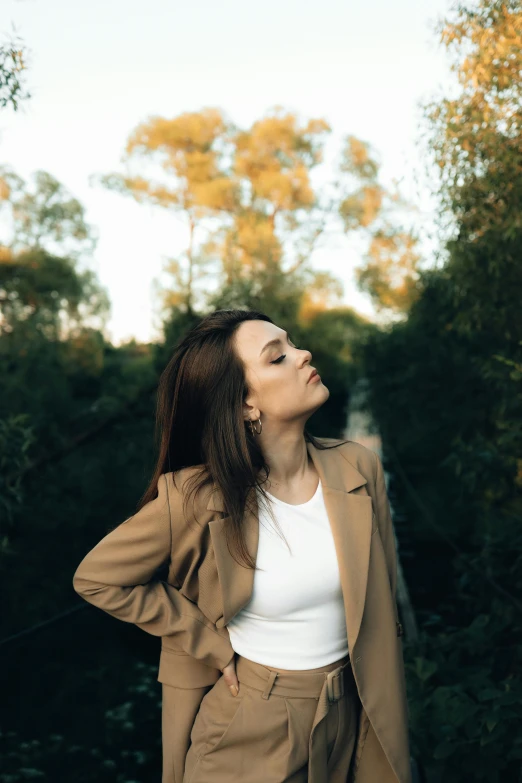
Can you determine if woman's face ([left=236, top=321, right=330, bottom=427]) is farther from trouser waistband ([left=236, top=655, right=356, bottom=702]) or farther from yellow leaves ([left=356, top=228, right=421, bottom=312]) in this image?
yellow leaves ([left=356, top=228, right=421, bottom=312])

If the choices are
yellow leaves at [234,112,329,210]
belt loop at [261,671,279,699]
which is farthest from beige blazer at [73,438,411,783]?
yellow leaves at [234,112,329,210]

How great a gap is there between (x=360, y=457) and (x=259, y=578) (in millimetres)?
424

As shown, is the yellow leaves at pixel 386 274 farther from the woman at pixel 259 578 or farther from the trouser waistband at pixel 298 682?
the trouser waistband at pixel 298 682

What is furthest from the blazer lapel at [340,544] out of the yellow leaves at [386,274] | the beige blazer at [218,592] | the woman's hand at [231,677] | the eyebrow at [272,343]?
the yellow leaves at [386,274]

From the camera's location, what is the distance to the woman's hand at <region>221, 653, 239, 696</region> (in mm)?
1931

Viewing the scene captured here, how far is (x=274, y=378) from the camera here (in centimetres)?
205

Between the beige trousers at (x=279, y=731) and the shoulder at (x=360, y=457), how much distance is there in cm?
46

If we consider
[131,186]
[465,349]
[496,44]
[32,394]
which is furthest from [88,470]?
[131,186]

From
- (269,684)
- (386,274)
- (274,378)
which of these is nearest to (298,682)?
(269,684)

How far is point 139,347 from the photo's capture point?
72.5 feet

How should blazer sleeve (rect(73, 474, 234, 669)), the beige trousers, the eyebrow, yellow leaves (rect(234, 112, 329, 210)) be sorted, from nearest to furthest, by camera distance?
→ the beige trousers < blazer sleeve (rect(73, 474, 234, 669)) < the eyebrow < yellow leaves (rect(234, 112, 329, 210))

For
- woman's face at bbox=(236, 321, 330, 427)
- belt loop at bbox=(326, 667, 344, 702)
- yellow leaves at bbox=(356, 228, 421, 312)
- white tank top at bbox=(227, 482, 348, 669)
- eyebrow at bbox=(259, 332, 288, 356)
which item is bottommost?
belt loop at bbox=(326, 667, 344, 702)

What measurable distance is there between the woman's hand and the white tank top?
40mm

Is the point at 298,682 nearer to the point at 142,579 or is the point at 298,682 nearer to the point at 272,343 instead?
the point at 142,579
